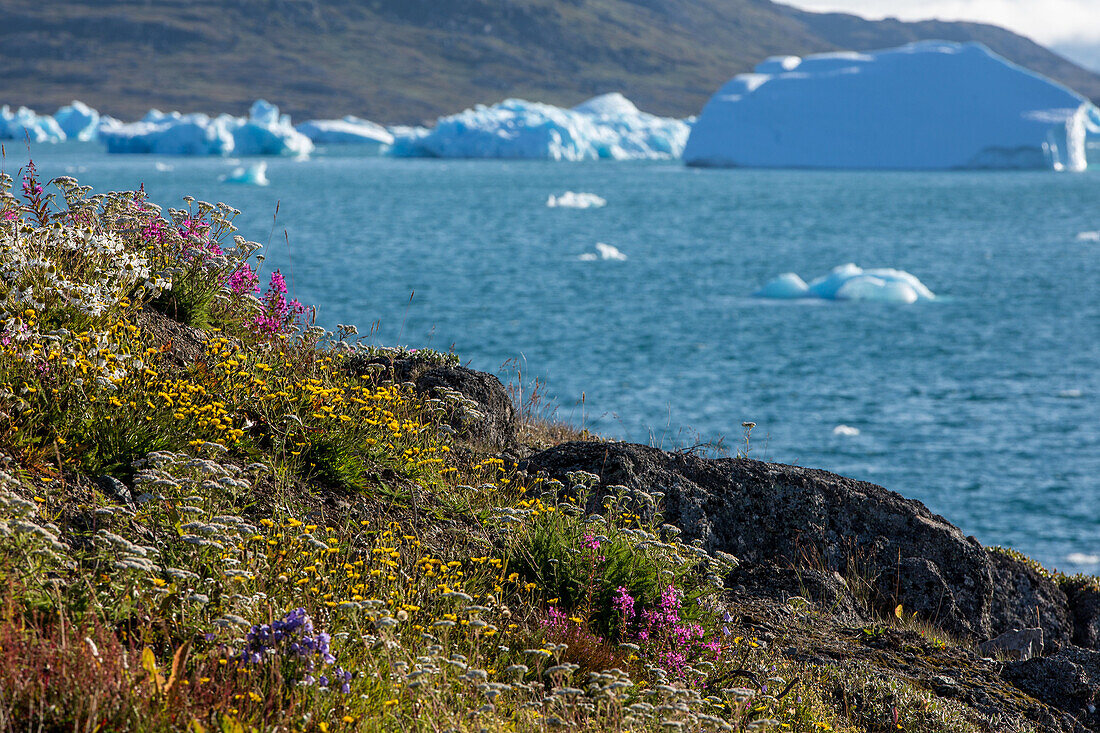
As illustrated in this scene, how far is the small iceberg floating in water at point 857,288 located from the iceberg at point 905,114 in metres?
59.8

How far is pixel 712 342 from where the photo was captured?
35.4 m

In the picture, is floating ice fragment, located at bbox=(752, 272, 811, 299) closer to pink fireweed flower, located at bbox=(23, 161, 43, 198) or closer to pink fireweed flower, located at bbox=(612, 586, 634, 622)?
pink fireweed flower, located at bbox=(23, 161, 43, 198)

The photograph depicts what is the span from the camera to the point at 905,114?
320 ft

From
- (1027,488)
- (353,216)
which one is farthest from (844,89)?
(1027,488)

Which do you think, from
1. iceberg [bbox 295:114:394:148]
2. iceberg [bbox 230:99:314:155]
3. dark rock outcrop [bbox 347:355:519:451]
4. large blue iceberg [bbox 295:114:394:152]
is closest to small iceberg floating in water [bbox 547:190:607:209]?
iceberg [bbox 230:99:314:155]

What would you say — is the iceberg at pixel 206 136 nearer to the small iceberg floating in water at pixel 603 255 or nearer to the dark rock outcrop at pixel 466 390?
the small iceberg floating in water at pixel 603 255

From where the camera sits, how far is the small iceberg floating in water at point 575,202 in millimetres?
81812

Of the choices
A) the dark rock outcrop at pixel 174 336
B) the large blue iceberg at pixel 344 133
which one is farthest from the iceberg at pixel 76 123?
the dark rock outcrop at pixel 174 336

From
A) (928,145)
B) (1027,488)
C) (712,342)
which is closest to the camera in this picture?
(1027,488)

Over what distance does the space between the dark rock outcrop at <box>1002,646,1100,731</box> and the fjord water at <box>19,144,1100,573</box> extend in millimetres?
3753

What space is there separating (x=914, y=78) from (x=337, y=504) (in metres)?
102

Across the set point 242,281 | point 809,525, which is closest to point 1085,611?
point 809,525

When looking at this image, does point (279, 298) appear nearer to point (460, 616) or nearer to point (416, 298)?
point (460, 616)

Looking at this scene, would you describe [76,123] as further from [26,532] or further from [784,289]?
[26,532]
